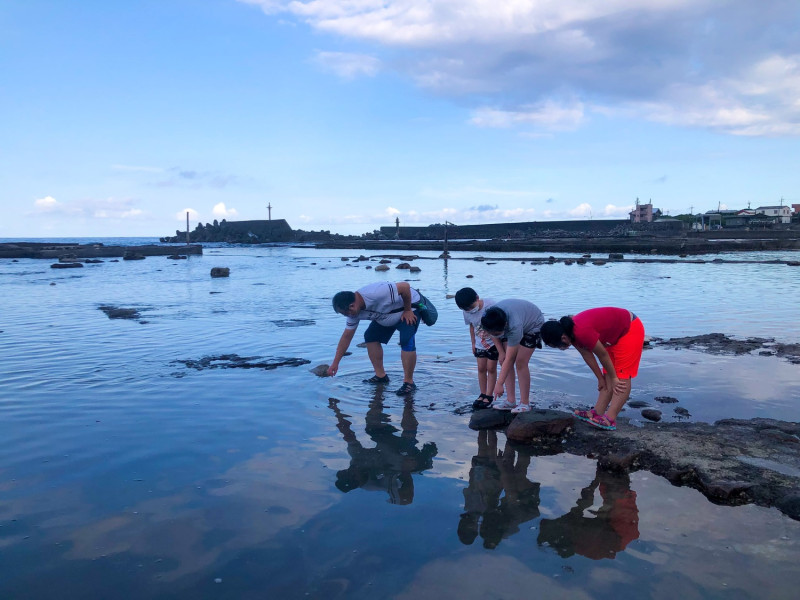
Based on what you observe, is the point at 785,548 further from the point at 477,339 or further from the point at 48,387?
the point at 48,387

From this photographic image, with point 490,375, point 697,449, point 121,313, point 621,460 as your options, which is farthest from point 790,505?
point 121,313

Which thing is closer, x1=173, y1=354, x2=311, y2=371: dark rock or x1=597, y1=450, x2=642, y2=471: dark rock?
x1=597, y1=450, x2=642, y2=471: dark rock

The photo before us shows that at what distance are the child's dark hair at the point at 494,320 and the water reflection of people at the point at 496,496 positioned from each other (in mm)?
1035

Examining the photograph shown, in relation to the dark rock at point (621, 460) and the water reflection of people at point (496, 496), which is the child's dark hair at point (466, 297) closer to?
the water reflection of people at point (496, 496)

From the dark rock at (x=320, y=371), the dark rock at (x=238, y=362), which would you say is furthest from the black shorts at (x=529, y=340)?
the dark rock at (x=238, y=362)

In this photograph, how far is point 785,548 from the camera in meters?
3.39

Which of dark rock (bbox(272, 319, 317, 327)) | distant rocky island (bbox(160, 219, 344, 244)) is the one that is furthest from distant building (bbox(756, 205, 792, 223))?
dark rock (bbox(272, 319, 317, 327))

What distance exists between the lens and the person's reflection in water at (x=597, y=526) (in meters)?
3.49

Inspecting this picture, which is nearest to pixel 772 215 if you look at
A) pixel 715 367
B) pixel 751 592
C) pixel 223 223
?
pixel 223 223

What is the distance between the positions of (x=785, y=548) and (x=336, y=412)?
158 inches

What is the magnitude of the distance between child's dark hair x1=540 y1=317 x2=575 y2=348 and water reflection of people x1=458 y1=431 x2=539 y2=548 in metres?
0.99

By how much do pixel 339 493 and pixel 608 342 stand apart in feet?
8.93

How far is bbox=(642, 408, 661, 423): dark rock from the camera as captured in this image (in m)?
5.75

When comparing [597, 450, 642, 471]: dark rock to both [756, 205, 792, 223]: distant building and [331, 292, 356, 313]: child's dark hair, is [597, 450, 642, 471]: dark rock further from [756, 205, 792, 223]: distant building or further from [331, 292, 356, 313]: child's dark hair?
[756, 205, 792, 223]: distant building
